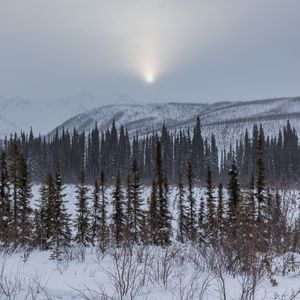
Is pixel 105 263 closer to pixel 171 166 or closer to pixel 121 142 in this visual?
pixel 171 166

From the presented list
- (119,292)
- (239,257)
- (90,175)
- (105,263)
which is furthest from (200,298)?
(90,175)

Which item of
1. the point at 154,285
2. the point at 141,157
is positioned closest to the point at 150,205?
the point at 154,285

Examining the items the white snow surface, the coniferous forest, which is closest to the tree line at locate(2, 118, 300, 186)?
the coniferous forest

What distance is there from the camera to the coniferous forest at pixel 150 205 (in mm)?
13383

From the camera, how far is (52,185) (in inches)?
1593

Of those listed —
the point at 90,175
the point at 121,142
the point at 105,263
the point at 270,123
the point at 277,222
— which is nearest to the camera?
the point at 105,263

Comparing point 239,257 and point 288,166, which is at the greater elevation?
point 239,257

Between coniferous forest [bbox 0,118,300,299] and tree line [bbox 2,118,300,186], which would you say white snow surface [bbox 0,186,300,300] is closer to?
coniferous forest [bbox 0,118,300,299]

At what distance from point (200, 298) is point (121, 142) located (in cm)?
10411

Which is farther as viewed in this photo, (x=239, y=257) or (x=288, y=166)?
(x=288, y=166)

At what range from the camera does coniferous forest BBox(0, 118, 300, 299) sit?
13.4m

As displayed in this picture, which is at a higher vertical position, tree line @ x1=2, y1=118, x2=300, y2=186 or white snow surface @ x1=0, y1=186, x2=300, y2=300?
white snow surface @ x1=0, y1=186, x2=300, y2=300

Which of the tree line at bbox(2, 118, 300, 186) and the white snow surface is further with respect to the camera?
the tree line at bbox(2, 118, 300, 186)

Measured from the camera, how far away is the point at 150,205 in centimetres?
3916
